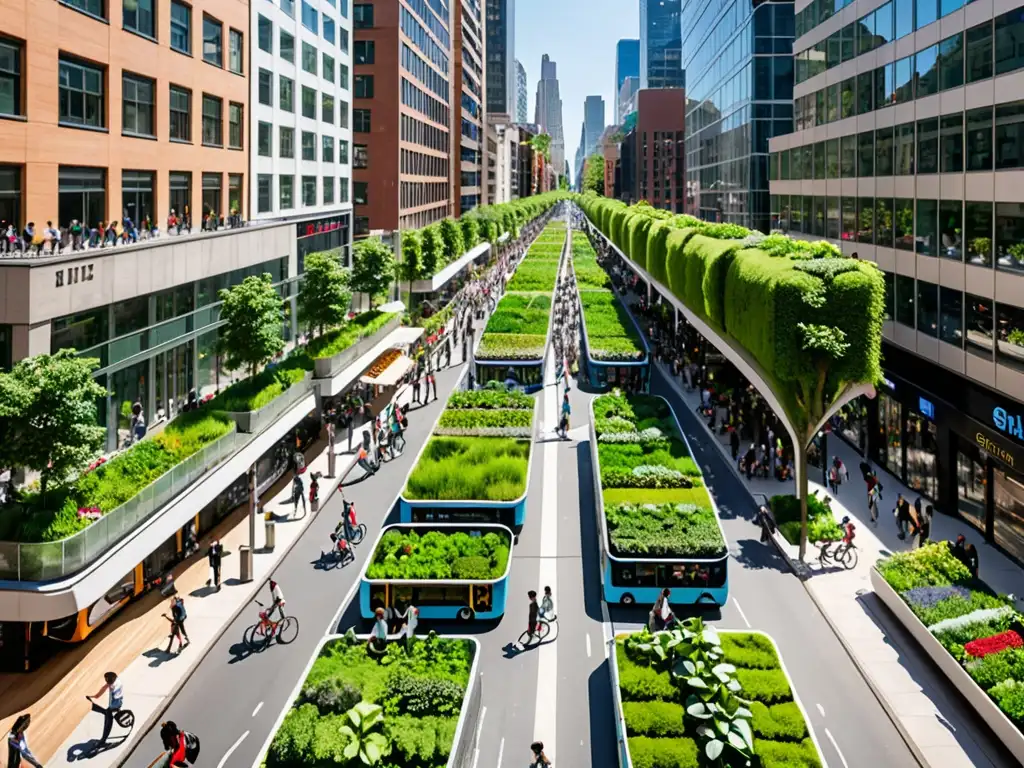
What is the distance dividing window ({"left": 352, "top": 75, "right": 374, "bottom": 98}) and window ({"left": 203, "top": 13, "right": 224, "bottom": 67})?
39207 mm

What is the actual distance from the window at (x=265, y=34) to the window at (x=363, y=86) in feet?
107

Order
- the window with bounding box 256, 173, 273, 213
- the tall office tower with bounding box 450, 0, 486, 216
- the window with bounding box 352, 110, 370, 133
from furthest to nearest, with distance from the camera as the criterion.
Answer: the tall office tower with bounding box 450, 0, 486, 216 → the window with bounding box 352, 110, 370, 133 → the window with bounding box 256, 173, 273, 213

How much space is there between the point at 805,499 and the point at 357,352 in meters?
23.3

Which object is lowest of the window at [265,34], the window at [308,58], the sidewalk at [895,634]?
the sidewalk at [895,634]

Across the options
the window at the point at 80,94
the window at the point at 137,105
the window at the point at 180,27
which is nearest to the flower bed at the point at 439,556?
the window at the point at 80,94

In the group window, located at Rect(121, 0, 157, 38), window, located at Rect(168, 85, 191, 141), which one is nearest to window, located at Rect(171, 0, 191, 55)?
window, located at Rect(168, 85, 191, 141)

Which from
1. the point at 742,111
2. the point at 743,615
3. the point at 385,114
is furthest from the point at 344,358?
the point at 742,111

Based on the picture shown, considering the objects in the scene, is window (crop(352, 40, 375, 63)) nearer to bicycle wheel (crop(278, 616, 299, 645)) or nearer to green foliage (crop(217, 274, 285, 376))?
green foliage (crop(217, 274, 285, 376))

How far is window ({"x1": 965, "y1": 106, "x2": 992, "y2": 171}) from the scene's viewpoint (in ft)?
88.2

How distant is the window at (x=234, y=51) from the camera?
41.8m

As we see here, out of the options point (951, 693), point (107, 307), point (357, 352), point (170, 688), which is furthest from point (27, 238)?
point (951, 693)

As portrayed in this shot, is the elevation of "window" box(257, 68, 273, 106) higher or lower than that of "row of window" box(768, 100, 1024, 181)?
higher

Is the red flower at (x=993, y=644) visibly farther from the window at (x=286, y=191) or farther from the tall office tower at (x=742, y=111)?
→ the tall office tower at (x=742, y=111)

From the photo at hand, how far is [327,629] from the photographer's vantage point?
22.8 metres
